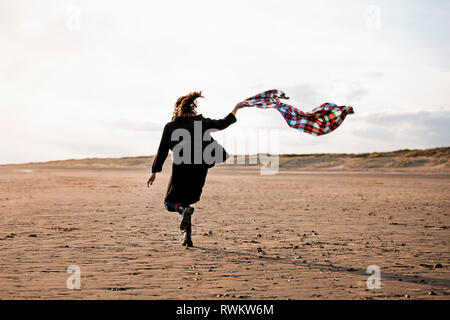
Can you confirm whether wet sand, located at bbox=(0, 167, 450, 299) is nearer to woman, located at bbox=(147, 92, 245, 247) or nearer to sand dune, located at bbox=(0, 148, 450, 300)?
sand dune, located at bbox=(0, 148, 450, 300)

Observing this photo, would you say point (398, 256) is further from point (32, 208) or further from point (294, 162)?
point (294, 162)

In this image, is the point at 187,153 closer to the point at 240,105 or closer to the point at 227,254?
the point at 240,105

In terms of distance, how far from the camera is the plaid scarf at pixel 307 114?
6.46 meters

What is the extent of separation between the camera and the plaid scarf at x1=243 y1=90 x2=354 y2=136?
6.46m

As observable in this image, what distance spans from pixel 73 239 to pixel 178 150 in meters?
2.66

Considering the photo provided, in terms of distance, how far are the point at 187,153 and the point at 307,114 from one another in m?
1.95

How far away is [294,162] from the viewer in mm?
67812

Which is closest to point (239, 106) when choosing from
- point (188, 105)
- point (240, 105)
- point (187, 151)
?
point (240, 105)

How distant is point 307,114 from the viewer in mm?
6590

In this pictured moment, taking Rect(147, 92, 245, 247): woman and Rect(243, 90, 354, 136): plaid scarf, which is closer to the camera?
Rect(243, 90, 354, 136): plaid scarf

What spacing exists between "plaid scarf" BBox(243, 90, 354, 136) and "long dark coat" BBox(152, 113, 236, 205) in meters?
0.79

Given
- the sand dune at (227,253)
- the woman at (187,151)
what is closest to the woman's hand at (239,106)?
the woman at (187,151)

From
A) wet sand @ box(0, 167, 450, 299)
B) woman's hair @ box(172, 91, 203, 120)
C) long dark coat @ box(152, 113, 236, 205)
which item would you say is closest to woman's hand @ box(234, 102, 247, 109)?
long dark coat @ box(152, 113, 236, 205)
